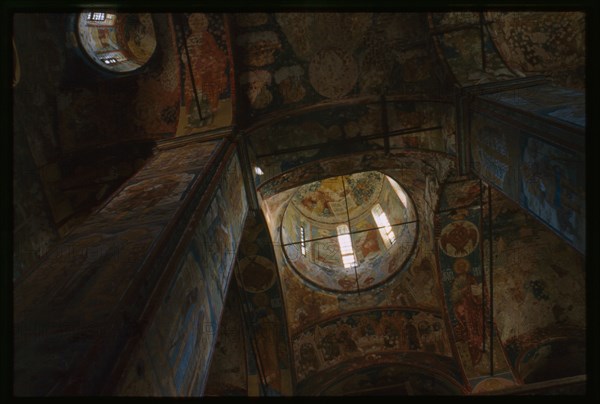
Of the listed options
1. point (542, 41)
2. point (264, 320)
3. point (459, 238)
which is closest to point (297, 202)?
point (264, 320)

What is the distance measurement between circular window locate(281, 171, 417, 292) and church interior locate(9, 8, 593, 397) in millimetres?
75

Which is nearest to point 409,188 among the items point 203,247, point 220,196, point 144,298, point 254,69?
point 254,69

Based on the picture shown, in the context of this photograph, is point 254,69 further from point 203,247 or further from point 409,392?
point 409,392

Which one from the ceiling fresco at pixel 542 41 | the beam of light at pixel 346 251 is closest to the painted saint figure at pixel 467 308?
the beam of light at pixel 346 251

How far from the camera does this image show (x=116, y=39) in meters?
8.48

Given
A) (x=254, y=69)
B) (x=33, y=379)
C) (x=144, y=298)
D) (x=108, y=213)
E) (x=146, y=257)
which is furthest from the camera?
(x=254, y=69)

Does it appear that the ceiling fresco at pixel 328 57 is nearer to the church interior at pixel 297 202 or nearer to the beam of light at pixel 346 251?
the church interior at pixel 297 202

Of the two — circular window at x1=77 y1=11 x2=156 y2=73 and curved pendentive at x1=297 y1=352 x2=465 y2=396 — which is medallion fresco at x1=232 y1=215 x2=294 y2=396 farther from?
circular window at x1=77 y1=11 x2=156 y2=73

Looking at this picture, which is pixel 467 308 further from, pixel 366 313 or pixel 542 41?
pixel 542 41

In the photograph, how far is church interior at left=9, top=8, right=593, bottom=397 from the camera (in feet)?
12.2

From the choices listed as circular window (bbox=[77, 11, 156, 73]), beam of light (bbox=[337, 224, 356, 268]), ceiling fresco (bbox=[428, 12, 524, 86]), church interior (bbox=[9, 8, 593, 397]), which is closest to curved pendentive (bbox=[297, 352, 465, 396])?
church interior (bbox=[9, 8, 593, 397])

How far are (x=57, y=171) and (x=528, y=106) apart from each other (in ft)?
25.0

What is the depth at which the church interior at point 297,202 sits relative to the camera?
371 centimetres

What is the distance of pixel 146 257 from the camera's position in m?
3.61
